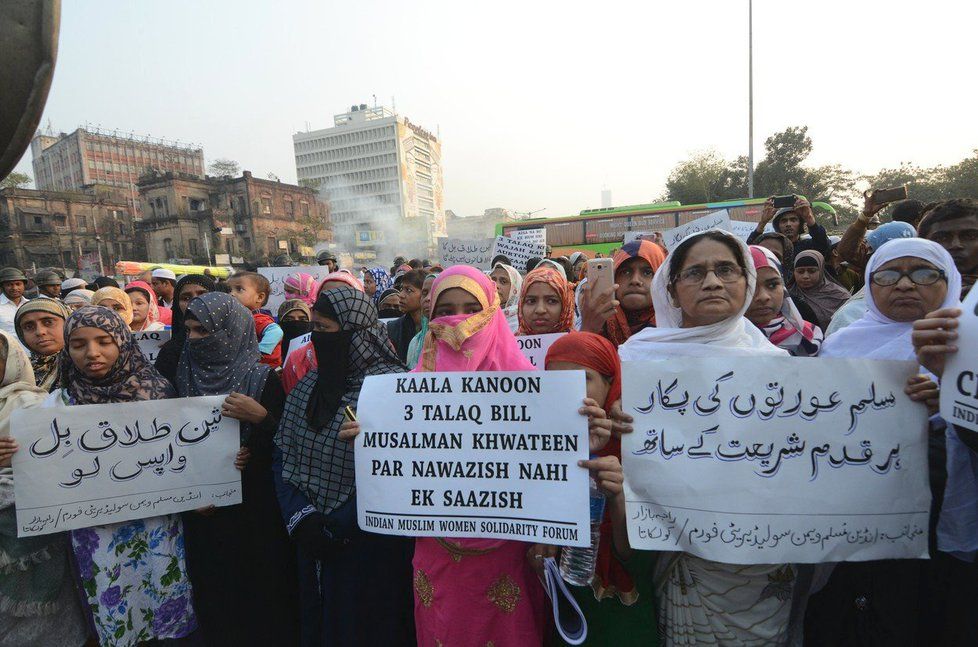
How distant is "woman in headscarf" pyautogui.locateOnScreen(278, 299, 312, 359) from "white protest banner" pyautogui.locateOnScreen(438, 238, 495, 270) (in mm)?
4217

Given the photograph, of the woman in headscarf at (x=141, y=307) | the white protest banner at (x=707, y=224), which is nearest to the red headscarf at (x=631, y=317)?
the white protest banner at (x=707, y=224)

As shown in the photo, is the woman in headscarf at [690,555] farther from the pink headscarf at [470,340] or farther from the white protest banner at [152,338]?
the white protest banner at [152,338]

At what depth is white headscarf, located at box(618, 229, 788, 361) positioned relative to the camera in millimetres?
1849

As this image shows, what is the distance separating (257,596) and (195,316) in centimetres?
151

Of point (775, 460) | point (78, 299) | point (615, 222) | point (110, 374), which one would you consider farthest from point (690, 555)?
point (615, 222)

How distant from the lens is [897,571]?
1.74m

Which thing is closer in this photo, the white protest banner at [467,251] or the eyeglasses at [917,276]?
the eyeglasses at [917,276]

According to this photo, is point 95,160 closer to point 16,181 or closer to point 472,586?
point 16,181

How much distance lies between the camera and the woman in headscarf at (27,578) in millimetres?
2383

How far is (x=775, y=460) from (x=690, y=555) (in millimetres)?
461

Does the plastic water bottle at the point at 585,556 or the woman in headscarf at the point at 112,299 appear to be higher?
the woman in headscarf at the point at 112,299

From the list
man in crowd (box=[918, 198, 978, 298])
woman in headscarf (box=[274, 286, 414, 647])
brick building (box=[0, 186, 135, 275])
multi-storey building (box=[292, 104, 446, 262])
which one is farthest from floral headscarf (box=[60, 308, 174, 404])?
multi-storey building (box=[292, 104, 446, 262])

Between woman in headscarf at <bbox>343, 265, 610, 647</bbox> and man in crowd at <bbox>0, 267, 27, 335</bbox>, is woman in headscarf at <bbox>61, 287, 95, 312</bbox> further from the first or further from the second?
woman in headscarf at <bbox>343, 265, 610, 647</bbox>

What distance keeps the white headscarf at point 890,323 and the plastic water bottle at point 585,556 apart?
112 cm
